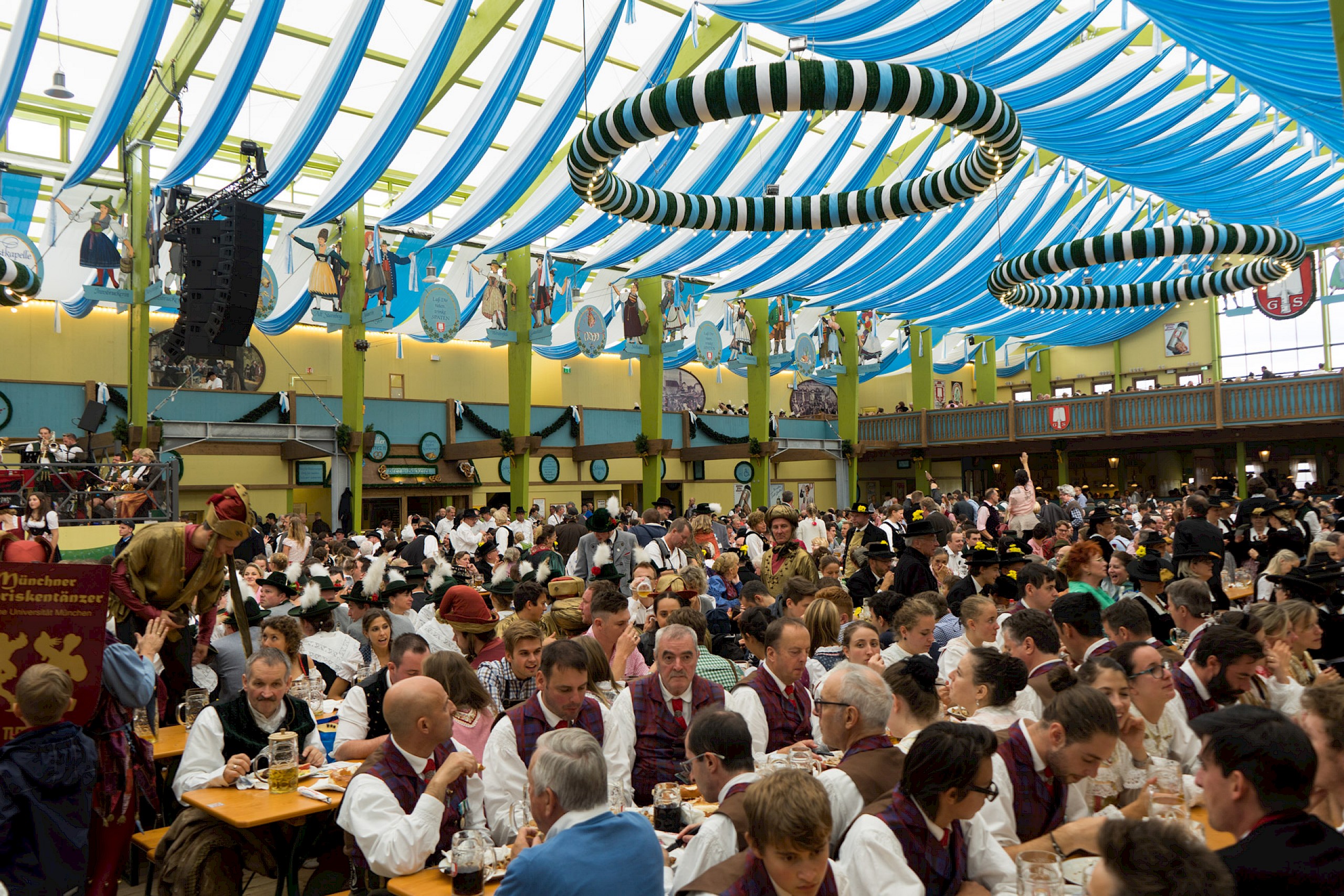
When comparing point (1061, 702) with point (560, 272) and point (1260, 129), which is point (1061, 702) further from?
point (560, 272)

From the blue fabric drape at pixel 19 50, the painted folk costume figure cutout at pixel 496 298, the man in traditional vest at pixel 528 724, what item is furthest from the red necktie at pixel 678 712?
the painted folk costume figure cutout at pixel 496 298

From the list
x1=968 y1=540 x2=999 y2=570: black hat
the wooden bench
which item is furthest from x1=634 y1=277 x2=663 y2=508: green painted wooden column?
the wooden bench

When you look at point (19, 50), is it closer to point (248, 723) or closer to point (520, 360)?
point (520, 360)

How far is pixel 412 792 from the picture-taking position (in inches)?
119

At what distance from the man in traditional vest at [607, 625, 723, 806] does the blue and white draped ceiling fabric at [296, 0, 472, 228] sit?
8.87 metres

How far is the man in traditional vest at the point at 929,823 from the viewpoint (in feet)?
7.47

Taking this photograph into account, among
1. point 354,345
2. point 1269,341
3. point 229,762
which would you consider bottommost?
point 229,762

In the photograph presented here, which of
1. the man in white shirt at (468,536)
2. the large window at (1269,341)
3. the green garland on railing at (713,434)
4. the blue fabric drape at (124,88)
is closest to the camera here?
the blue fabric drape at (124,88)

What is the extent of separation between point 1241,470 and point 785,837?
2385 cm

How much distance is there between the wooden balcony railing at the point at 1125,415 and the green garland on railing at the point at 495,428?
343 inches

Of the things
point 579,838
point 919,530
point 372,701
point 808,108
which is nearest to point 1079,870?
point 579,838

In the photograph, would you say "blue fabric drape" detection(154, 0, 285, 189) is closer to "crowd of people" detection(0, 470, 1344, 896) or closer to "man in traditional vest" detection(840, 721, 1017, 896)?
"crowd of people" detection(0, 470, 1344, 896)

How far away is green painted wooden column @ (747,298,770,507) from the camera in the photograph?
2202 cm

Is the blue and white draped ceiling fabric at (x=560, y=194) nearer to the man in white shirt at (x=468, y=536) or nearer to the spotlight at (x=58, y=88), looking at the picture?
the man in white shirt at (x=468, y=536)
